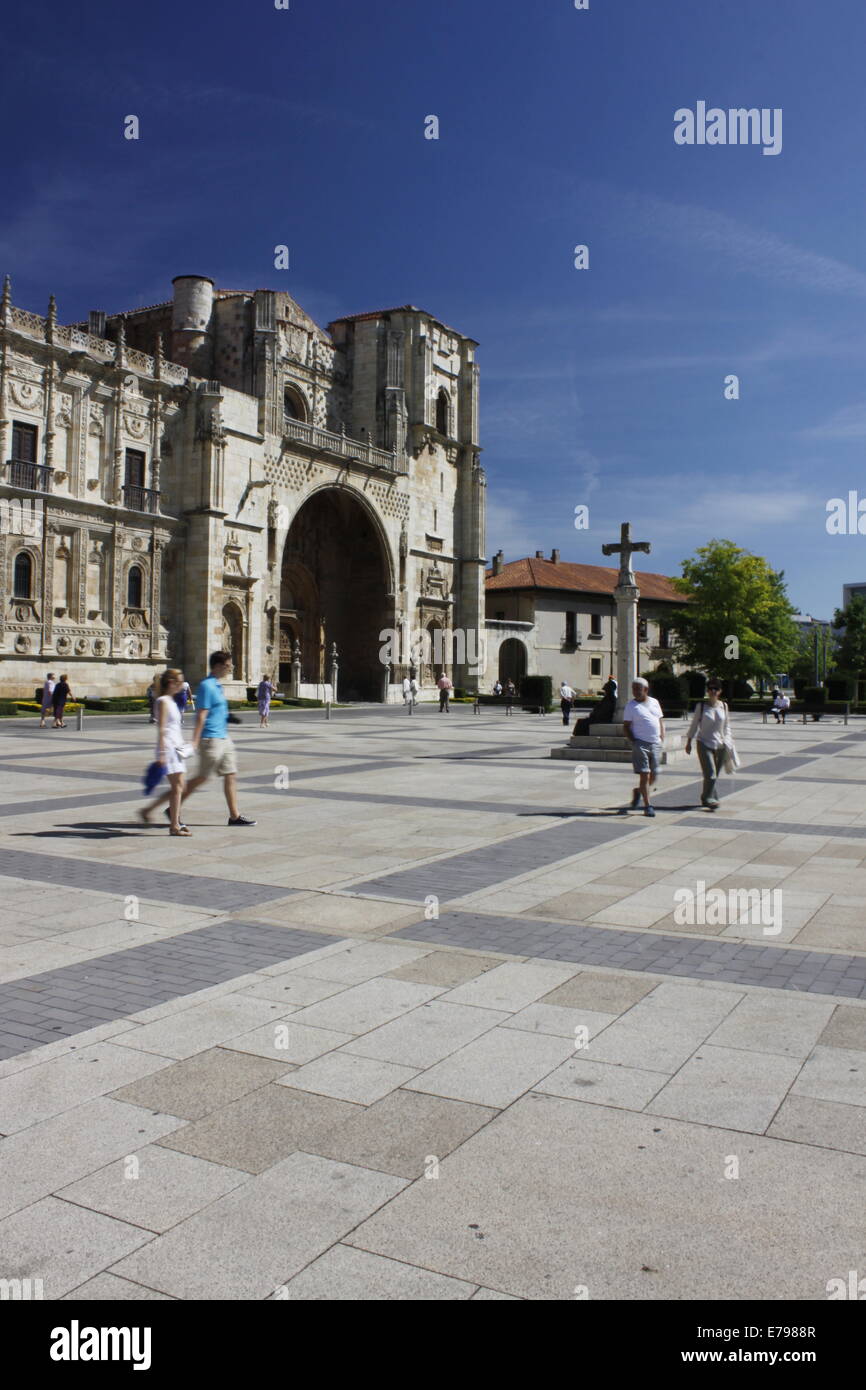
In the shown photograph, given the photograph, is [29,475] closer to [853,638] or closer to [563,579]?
[563,579]

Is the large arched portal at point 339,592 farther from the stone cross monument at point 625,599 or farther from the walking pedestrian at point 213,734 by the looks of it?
the walking pedestrian at point 213,734

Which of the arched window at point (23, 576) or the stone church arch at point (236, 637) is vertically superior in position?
the arched window at point (23, 576)

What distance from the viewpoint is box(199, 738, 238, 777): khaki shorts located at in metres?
10.5

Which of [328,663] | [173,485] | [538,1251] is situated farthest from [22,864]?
[328,663]

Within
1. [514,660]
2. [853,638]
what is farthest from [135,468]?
[853,638]

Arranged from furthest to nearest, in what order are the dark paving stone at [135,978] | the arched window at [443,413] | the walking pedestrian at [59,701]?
the arched window at [443,413]
the walking pedestrian at [59,701]
the dark paving stone at [135,978]

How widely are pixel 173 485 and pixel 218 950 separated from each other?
125 ft

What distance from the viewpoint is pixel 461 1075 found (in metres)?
4.30

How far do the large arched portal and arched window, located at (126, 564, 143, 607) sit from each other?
39.8 feet

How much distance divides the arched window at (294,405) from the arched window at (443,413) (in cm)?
1019

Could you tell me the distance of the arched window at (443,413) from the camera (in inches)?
2313

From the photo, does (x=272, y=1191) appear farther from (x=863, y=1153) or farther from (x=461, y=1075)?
(x=863, y=1153)

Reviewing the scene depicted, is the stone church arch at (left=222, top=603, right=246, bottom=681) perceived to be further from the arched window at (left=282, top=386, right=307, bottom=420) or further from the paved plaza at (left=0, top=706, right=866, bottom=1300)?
the paved plaza at (left=0, top=706, right=866, bottom=1300)

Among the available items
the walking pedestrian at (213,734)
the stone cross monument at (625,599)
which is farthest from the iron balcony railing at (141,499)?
the walking pedestrian at (213,734)
